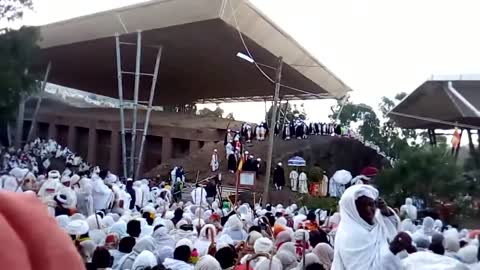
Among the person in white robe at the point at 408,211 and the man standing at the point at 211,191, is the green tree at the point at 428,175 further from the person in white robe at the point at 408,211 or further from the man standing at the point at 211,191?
the man standing at the point at 211,191

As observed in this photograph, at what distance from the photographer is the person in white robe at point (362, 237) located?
Result: 355cm

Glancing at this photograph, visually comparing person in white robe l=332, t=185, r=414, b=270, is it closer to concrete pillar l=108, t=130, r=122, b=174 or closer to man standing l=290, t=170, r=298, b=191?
man standing l=290, t=170, r=298, b=191

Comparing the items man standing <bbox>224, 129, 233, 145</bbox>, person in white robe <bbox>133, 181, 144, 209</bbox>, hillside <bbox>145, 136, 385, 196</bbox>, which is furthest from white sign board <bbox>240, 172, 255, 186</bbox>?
man standing <bbox>224, 129, 233, 145</bbox>

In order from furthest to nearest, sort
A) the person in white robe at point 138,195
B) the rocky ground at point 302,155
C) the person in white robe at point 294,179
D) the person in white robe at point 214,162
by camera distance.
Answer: the rocky ground at point 302,155 < the person in white robe at point 214,162 < the person in white robe at point 294,179 < the person in white robe at point 138,195

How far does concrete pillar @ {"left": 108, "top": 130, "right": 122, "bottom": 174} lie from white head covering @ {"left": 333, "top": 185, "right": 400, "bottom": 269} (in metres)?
27.3

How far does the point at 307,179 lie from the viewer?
2269 cm

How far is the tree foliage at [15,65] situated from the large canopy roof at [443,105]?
14134 mm

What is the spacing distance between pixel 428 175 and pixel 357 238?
645mm

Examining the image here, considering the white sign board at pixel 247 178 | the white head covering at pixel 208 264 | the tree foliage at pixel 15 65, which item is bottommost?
the white sign board at pixel 247 178

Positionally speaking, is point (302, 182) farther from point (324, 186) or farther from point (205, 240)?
point (205, 240)

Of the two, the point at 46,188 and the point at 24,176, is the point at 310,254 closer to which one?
the point at 46,188

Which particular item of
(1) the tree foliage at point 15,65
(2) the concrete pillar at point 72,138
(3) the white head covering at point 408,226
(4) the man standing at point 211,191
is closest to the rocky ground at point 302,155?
(4) the man standing at point 211,191

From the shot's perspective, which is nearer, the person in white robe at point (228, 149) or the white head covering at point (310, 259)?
the white head covering at point (310, 259)

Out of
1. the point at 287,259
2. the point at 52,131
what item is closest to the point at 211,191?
the point at 287,259
